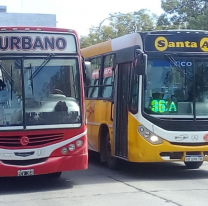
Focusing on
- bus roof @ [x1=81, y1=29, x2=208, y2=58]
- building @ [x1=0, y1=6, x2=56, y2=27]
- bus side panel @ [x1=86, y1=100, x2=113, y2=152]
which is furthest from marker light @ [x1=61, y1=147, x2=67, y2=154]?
building @ [x1=0, y1=6, x2=56, y2=27]

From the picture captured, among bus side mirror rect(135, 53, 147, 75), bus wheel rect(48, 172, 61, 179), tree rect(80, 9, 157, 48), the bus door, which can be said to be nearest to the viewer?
bus side mirror rect(135, 53, 147, 75)

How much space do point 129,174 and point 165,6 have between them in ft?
89.4

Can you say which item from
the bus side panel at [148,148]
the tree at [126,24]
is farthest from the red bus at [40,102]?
the tree at [126,24]

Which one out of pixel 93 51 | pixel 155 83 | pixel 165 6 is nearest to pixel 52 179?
pixel 155 83

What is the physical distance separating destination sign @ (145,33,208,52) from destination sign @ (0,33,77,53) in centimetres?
185

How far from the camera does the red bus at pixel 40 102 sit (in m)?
10.9

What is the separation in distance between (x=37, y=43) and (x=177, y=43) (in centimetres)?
320

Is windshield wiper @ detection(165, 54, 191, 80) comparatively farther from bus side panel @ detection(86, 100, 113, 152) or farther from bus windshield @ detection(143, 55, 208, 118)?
bus side panel @ detection(86, 100, 113, 152)

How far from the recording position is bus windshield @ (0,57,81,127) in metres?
11.1

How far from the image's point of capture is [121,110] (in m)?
13.2

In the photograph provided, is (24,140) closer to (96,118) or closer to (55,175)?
(55,175)

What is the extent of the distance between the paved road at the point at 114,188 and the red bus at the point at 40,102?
23.1 inches

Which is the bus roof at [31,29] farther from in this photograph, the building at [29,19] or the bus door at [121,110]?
the building at [29,19]

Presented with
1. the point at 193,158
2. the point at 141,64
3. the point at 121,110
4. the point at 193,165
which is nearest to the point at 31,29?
the point at 141,64
